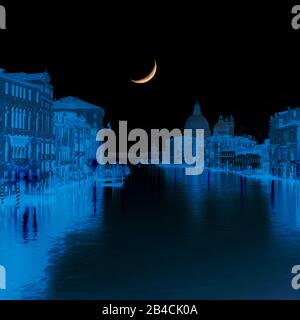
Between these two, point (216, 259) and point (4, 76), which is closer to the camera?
point (216, 259)

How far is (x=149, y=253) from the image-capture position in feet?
70.8

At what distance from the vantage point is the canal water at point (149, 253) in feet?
52.0

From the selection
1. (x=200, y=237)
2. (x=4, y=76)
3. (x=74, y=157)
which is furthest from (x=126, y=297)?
(x=74, y=157)

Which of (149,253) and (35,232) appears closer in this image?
(149,253)

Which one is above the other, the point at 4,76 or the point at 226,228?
the point at 4,76

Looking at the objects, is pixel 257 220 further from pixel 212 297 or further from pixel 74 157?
pixel 74 157

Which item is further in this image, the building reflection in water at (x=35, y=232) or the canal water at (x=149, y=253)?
the building reflection in water at (x=35, y=232)

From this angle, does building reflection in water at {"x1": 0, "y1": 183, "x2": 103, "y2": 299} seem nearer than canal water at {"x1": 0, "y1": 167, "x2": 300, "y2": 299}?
No

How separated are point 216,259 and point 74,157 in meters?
81.4

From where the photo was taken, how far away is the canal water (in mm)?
15852

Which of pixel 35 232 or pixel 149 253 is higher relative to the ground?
pixel 35 232
